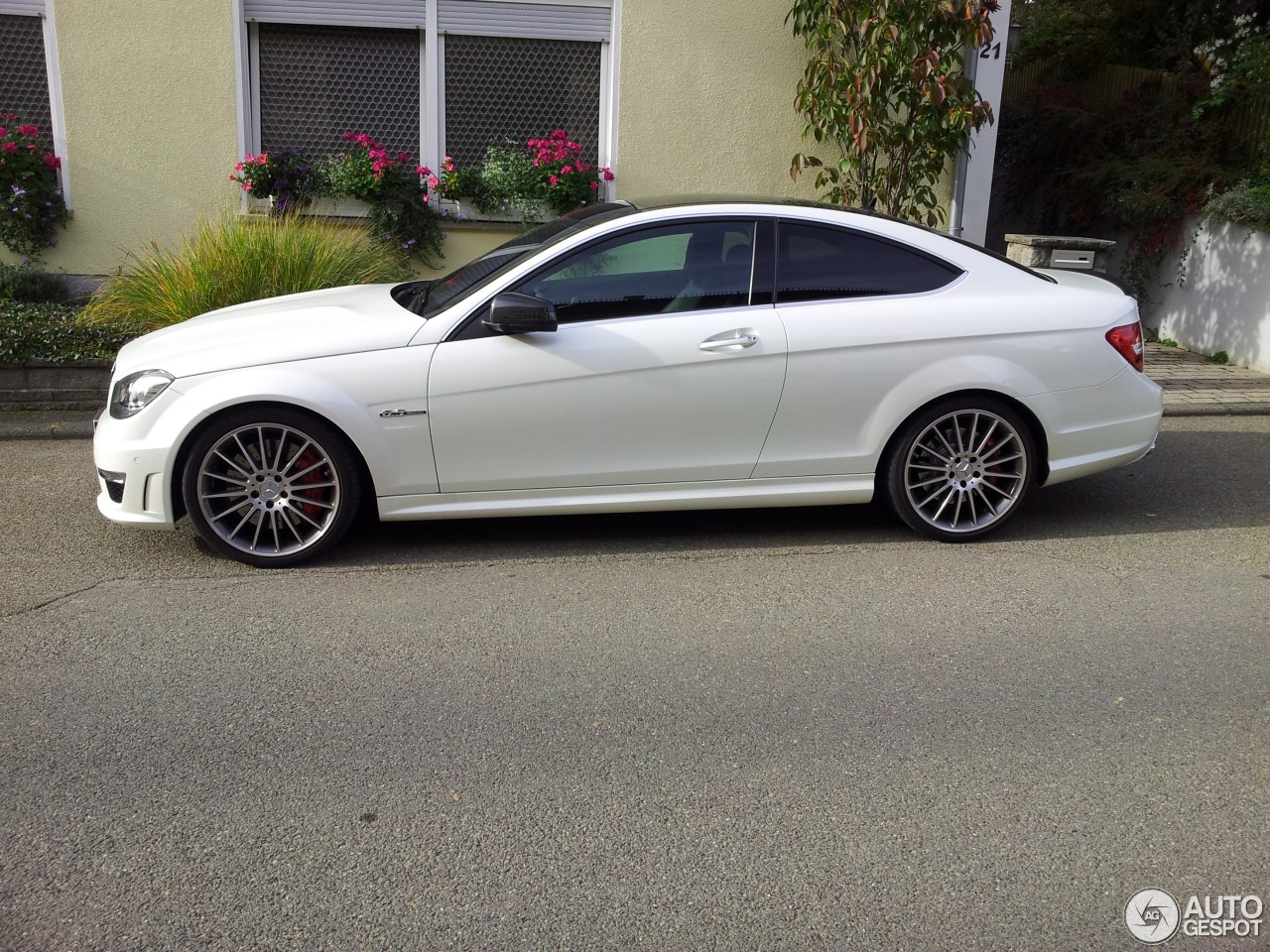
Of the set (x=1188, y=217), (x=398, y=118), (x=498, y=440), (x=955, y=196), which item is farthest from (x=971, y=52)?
(x=498, y=440)

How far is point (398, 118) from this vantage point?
10.2m

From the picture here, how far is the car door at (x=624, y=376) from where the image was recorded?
16.9 ft

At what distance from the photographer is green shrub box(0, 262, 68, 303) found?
30.1 ft

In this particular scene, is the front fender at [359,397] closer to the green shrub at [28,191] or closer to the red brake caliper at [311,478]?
the red brake caliper at [311,478]

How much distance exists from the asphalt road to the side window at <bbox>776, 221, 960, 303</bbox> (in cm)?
122

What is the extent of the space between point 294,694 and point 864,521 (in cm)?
316

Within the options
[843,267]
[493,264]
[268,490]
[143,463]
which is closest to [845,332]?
[843,267]

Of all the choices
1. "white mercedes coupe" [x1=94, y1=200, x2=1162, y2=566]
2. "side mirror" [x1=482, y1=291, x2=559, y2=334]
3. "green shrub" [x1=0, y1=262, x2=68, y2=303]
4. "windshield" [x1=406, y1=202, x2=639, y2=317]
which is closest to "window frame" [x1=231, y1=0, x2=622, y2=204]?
"green shrub" [x1=0, y1=262, x2=68, y2=303]

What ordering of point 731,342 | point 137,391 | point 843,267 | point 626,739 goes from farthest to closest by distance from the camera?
point 843,267
point 731,342
point 137,391
point 626,739

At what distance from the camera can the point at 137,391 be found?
514 cm

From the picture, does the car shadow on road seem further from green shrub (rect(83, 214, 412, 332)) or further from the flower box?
the flower box

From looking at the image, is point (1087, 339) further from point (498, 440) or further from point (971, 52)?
point (971, 52)

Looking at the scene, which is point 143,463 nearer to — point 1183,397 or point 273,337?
point 273,337

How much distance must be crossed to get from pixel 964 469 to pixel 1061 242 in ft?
16.5
